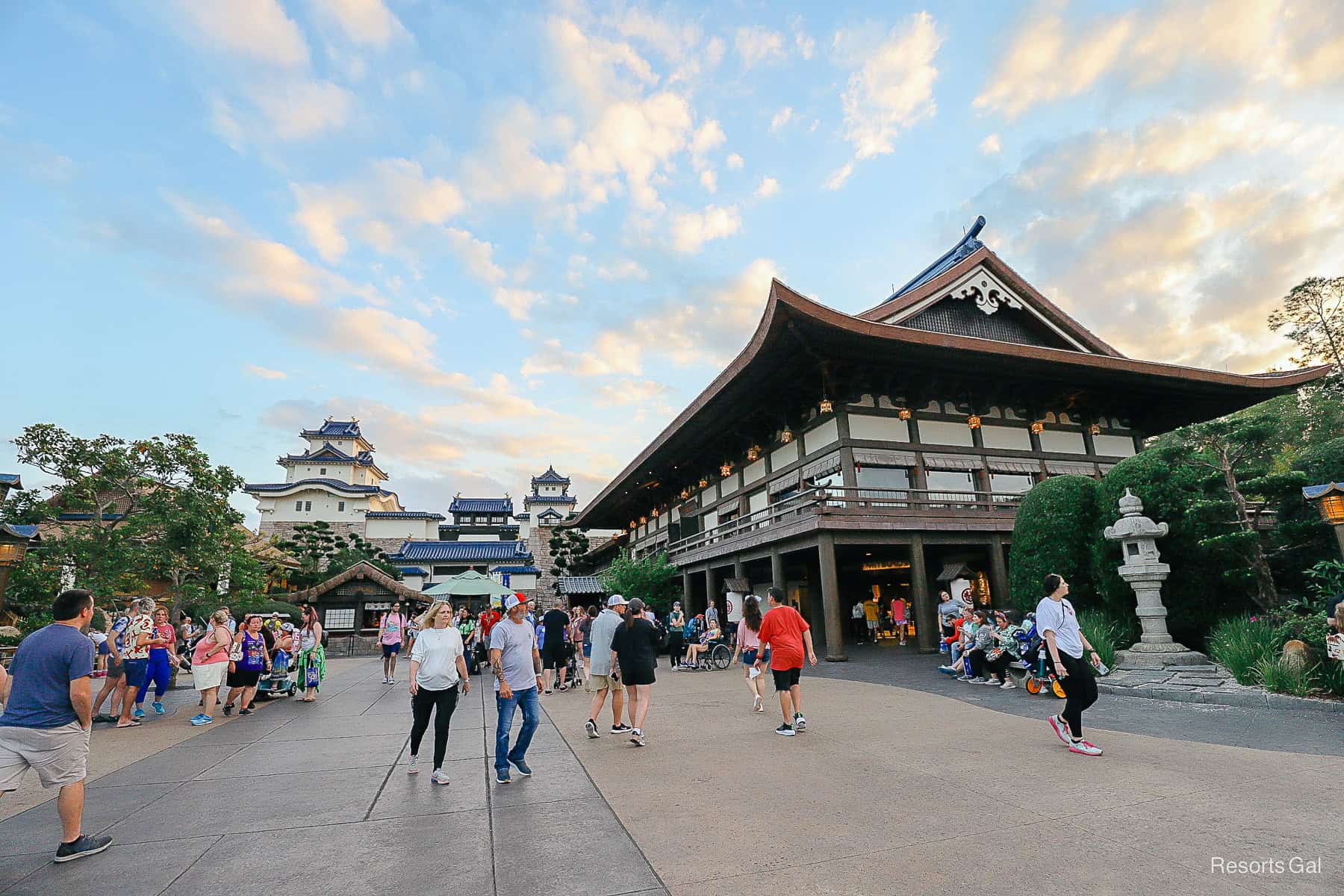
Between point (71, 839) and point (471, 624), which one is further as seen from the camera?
point (471, 624)

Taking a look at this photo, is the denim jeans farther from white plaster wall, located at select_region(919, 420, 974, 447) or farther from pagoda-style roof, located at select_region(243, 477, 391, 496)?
pagoda-style roof, located at select_region(243, 477, 391, 496)

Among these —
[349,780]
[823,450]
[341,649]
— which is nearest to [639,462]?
[823,450]

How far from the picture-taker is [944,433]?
61.4ft

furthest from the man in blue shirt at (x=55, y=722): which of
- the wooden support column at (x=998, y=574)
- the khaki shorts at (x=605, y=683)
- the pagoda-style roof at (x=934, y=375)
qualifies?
the wooden support column at (x=998, y=574)

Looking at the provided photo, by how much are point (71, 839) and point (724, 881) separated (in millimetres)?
4235

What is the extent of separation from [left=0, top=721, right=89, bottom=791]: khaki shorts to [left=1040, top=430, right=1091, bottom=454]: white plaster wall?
2199 centimetres

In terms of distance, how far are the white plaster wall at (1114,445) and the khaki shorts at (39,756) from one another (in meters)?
24.2

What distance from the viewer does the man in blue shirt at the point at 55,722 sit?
162 inches

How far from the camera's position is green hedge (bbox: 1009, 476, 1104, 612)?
13242mm

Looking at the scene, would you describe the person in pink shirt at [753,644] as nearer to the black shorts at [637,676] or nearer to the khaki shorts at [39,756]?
the black shorts at [637,676]

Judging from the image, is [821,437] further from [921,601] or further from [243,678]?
[243,678]

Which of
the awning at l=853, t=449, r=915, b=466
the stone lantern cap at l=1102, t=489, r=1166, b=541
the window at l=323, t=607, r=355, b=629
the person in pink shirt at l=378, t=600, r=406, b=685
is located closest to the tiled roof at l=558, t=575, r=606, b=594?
the window at l=323, t=607, r=355, b=629

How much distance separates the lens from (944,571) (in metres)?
20.0

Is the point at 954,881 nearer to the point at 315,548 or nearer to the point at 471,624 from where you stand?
the point at 471,624
